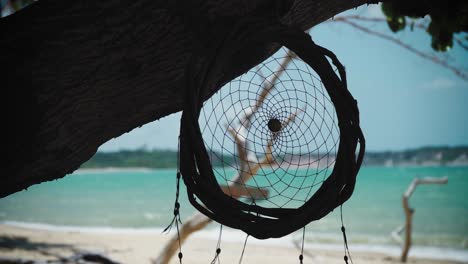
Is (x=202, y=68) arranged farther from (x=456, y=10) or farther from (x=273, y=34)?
(x=456, y=10)

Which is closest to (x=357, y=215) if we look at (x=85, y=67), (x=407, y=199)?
(x=407, y=199)

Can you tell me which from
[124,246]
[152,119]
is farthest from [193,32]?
[124,246]

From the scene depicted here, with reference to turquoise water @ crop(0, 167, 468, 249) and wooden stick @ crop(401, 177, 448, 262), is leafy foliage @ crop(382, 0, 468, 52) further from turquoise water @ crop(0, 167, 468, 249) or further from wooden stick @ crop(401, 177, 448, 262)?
turquoise water @ crop(0, 167, 468, 249)

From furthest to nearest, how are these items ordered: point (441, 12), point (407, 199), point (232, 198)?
point (407, 199) → point (441, 12) → point (232, 198)

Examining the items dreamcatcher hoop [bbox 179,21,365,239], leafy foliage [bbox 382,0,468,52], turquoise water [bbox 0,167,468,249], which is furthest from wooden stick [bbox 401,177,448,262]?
dreamcatcher hoop [bbox 179,21,365,239]

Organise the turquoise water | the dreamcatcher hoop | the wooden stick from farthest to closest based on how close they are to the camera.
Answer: the turquoise water < the wooden stick < the dreamcatcher hoop

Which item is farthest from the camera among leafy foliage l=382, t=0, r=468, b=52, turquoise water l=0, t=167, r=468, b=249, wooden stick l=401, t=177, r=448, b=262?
turquoise water l=0, t=167, r=468, b=249

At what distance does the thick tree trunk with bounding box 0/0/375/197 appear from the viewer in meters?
1.14

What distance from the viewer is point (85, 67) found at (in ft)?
3.90

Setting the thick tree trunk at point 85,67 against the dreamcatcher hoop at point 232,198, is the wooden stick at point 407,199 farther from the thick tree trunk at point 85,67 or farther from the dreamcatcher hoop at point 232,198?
the thick tree trunk at point 85,67

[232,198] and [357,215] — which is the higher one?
[357,215]

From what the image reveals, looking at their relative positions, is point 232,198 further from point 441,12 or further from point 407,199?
point 407,199

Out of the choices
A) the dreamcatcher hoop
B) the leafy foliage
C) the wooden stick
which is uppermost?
the wooden stick

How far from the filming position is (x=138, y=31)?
1.22 meters
